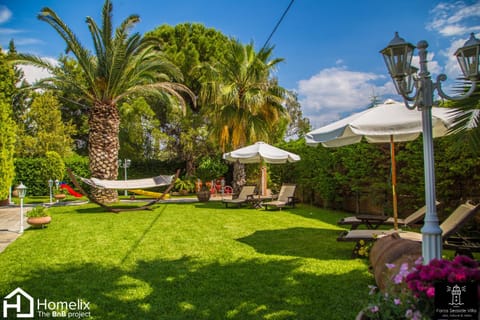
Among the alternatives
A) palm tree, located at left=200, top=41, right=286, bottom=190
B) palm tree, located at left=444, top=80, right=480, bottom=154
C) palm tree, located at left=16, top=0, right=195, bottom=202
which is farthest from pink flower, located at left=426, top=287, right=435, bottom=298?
palm tree, located at left=16, top=0, right=195, bottom=202

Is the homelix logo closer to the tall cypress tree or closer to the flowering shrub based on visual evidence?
the flowering shrub

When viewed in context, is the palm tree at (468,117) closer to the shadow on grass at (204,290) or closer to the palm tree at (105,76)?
the shadow on grass at (204,290)

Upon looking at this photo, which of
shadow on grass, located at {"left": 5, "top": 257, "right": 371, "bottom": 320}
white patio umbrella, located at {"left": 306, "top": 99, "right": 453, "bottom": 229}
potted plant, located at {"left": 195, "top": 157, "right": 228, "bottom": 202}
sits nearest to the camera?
shadow on grass, located at {"left": 5, "top": 257, "right": 371, "bottom": 320}

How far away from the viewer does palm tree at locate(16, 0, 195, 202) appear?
1351 cm

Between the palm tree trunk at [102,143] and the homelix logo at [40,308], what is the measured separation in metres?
10.8

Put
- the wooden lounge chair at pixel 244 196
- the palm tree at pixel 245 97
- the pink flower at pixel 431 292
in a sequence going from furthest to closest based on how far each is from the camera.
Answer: the palm tree at pixel 245 97
the wooden lounge chair at pixel 244 196
the pink flower at pixel 431 292

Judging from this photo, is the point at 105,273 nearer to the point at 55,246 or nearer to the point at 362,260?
the point at 55,246

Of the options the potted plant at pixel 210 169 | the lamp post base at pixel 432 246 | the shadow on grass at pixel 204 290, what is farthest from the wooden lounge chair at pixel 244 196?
the lamp post base at pixel 432 246

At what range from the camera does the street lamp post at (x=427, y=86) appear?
2.79m

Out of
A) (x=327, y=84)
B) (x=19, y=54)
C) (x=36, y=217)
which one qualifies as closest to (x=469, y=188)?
(x=327, y=84)

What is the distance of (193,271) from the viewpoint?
15.4 feet

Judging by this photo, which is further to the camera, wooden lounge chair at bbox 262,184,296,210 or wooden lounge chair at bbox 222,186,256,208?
wooden lounge chair at bbox 222,186,256,208

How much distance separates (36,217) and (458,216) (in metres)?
8.17

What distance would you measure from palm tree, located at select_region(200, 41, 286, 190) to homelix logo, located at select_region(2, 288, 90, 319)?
11243 millimetres
